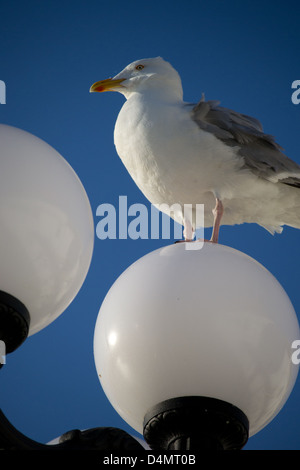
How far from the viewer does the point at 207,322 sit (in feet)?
6.27

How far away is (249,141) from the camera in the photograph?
15.1 ft

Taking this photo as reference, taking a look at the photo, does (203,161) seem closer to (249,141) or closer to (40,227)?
(249,141)

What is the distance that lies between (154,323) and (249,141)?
113 inches

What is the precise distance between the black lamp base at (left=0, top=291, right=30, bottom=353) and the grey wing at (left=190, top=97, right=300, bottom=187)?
8.89 ft

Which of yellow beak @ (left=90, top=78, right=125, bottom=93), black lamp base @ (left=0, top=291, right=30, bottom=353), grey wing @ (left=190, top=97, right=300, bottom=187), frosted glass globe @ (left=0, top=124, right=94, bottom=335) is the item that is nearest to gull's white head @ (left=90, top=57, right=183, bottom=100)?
yellow beak @ (left=90, top=78, right=125, bottom=93)

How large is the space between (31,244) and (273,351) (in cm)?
74

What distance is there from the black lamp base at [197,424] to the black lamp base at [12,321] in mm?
431

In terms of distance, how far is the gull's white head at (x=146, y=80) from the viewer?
4965 mm

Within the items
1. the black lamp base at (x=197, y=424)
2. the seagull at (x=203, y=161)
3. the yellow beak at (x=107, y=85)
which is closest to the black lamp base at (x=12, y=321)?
the black lamp base at (x=197, y=424)

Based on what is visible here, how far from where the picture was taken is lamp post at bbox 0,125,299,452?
6.09ft

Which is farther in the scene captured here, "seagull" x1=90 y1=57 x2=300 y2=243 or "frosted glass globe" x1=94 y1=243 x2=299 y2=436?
"seagull" x1=90 y1=57 x2=300 y2=243

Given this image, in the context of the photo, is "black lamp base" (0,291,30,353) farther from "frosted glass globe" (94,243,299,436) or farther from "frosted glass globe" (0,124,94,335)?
"frosted glass globe" (94,243,299,436)
